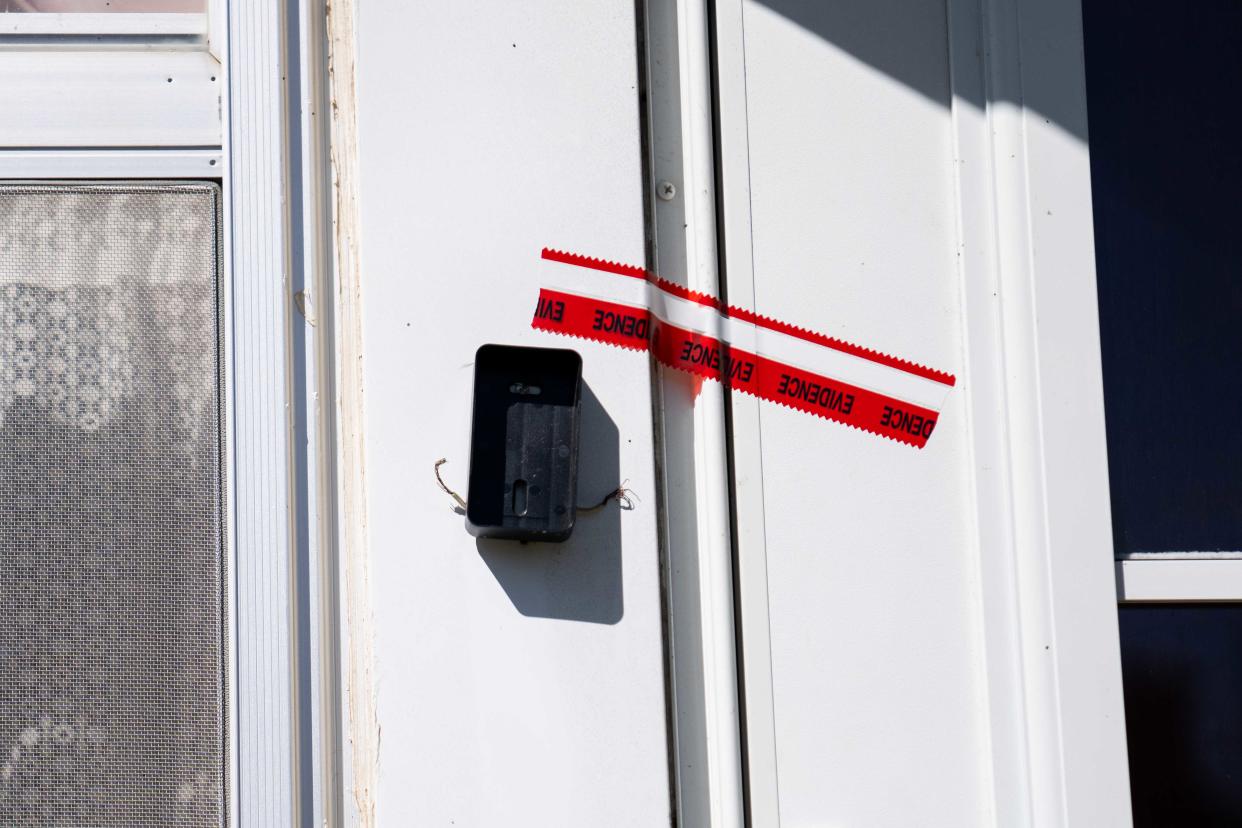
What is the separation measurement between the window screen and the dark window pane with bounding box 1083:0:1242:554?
0.93 m

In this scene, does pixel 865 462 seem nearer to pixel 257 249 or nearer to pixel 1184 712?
pixel 1184 712

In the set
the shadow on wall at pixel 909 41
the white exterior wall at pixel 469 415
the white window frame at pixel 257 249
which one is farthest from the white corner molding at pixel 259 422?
the shadow on wall at pixel 909 41

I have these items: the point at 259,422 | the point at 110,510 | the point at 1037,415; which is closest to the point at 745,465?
the point at 1037,415

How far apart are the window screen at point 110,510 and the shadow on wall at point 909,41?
2.10 ft

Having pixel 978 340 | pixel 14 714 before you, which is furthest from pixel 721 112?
pixel 14 714

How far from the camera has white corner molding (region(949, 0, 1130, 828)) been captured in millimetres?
1021

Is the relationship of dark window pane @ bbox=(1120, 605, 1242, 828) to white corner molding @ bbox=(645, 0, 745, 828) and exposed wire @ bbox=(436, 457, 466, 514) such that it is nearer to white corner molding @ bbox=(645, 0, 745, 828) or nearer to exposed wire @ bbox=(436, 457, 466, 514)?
white corner molding @ bbox=(645, 0, 745, 828)

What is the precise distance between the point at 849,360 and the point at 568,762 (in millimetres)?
464

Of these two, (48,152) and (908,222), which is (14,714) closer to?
(48,152)

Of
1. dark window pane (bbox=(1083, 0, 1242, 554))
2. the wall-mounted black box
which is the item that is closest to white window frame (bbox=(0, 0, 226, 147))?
the wall-mounted black box

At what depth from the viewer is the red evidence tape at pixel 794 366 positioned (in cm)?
106

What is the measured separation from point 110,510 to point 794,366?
67cm

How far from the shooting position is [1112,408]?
Answer: 114 centimetres

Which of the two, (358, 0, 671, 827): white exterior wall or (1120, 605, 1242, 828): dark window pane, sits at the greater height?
(358, 0, 671, 827): white exterior wall
